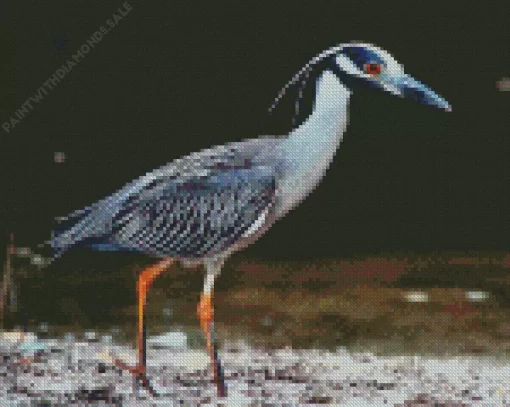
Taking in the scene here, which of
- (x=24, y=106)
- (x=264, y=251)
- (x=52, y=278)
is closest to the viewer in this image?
(x=24, y=106)

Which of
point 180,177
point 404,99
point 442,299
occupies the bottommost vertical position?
point 442,299

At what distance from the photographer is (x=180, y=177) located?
10.5 feet

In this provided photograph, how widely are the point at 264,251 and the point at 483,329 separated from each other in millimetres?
1252

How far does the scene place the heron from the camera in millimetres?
3098

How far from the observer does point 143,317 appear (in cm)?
321

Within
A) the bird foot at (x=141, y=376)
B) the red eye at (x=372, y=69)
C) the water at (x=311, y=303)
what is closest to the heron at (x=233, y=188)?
the red eye at (x=372, y=69)

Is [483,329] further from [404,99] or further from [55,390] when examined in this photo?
[55,390]

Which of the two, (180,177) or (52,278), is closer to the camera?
(180,177)

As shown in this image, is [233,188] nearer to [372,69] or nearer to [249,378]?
[372,69]

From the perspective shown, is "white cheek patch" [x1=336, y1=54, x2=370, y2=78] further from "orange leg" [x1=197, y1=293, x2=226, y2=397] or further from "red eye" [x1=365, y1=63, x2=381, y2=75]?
"orange leg" [x1=197, y1=293, x2=226, y2=397]

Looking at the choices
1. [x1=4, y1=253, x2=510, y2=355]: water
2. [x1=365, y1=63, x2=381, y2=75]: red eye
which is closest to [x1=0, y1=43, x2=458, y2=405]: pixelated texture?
[x1=365, y1=63, x2=381, y2=75]: red eye

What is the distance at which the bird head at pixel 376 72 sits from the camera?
319cm

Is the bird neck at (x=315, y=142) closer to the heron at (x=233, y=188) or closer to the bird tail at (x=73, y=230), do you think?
the heron at (x=233, y=188)

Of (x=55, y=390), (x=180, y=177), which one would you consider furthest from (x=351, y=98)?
(x=55, y=390)
